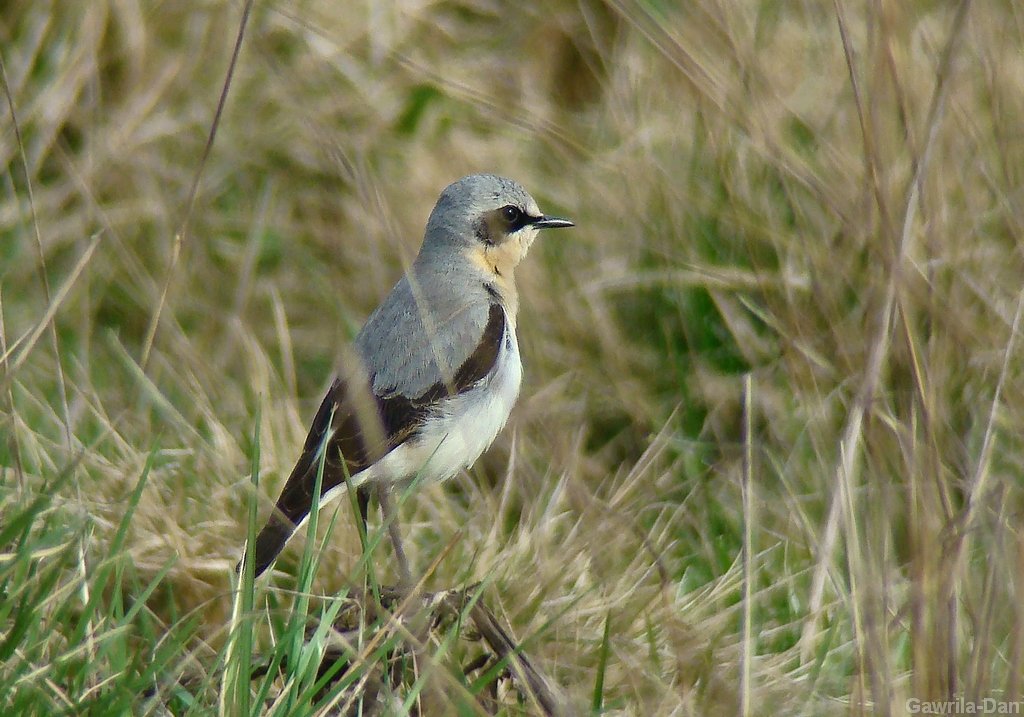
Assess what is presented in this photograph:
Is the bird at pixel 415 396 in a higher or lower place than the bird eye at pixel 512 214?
lower

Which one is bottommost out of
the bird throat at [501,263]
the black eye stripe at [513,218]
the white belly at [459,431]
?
the white belly at [459,431]

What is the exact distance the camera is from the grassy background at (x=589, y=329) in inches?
113

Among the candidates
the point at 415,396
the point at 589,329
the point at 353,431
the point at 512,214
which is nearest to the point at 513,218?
the point at 512,214

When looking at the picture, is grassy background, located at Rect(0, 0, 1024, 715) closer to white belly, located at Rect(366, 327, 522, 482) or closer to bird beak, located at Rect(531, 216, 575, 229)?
white belly, located at Rect(366, 327, 522, 482)

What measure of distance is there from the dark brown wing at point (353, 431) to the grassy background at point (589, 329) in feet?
0.77

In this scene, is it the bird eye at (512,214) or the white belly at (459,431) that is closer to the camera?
the white belly at (459,431)

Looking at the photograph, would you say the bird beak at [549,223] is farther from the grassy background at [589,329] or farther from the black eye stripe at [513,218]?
the grassy background at [589,329]

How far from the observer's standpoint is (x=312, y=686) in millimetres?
2621

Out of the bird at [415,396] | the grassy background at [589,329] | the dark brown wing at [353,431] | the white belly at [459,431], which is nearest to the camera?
the grassy background at [589,329]

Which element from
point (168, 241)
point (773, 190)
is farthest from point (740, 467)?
point (168, 241)

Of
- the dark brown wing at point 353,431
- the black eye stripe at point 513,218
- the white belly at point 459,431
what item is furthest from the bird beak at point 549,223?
the white belly at point 459,431

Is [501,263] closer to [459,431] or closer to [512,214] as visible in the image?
[512,214]

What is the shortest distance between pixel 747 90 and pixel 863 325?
142cm

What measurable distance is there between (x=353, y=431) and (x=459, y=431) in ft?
1.12
